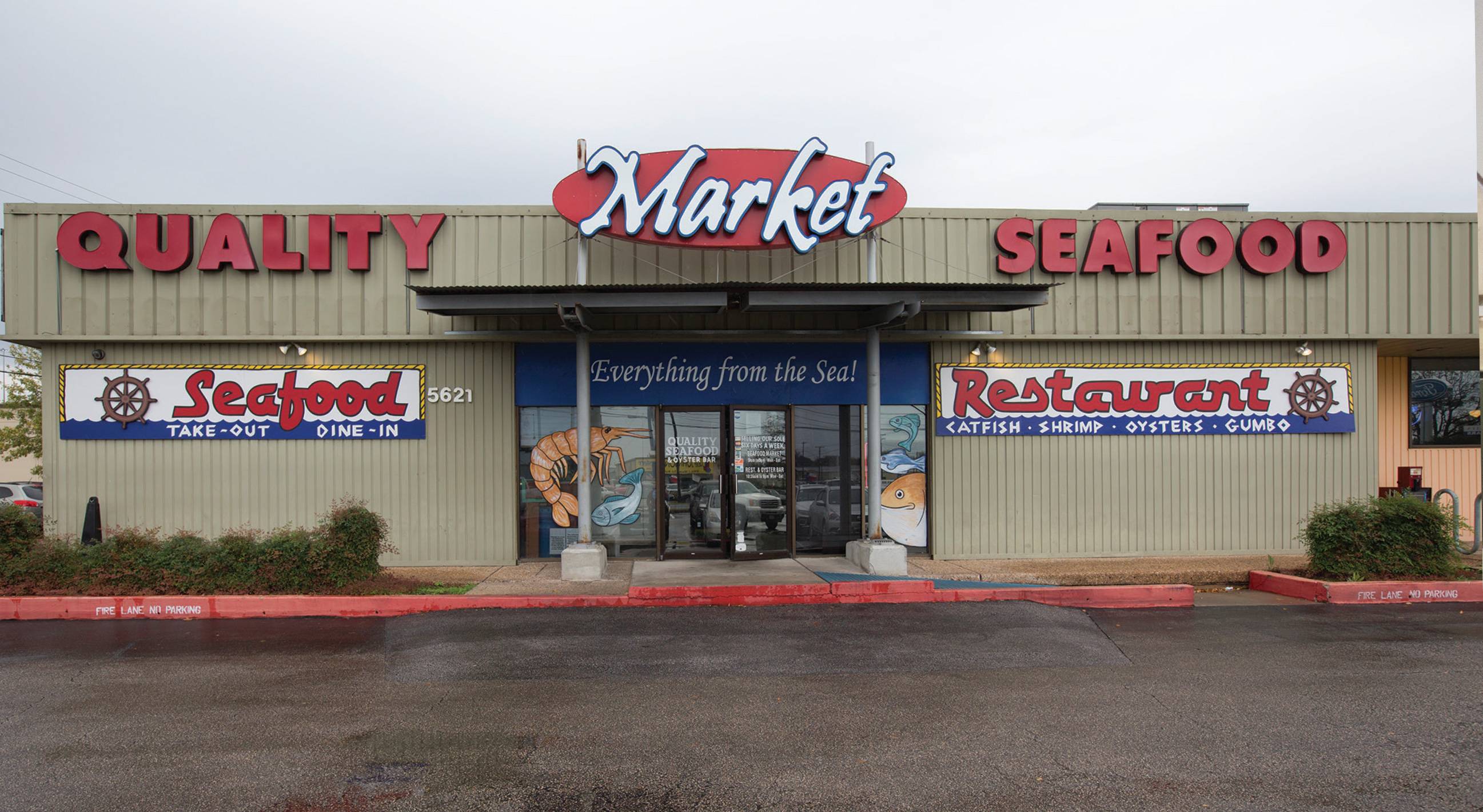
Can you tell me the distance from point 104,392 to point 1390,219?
777 inches

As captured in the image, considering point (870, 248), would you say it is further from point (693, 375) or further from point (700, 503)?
point (700, 503)

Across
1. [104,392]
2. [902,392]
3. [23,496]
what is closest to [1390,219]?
[902,392]

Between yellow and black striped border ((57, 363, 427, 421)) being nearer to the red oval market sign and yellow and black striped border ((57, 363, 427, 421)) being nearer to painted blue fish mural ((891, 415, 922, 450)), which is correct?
the red oval market sign

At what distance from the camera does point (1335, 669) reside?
7.32 meters

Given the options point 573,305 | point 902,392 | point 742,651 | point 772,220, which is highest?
point 772,220

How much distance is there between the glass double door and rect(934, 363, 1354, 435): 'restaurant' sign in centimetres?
265

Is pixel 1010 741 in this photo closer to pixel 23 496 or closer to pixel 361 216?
pixel 361 216

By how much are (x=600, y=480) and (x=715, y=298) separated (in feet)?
11.6

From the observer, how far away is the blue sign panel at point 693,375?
13.0 m

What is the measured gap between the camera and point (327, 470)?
1284 centimetres

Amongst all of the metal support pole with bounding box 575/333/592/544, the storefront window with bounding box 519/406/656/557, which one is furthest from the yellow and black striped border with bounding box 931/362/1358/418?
the metal support pole with bounding box 575/333/592/544

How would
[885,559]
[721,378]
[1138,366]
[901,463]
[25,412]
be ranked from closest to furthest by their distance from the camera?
1. [885,559]
2. [721,378]
3. [901,463]
4. [1138,366]
5. [25,412]

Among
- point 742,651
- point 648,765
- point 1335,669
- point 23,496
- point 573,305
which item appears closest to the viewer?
point 648,765

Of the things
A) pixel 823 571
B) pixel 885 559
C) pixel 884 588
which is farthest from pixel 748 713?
pixel 885 559
